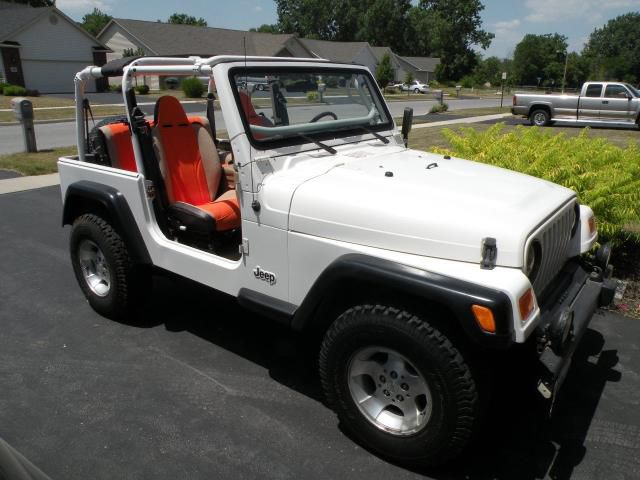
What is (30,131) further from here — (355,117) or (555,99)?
(555,99)

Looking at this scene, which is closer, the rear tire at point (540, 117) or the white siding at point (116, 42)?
the rear tire at point (540, 117)

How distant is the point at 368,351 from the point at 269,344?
137cm

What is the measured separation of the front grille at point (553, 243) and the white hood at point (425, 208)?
6 centimetres

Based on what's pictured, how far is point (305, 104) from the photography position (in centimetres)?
360

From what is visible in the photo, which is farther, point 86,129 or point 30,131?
point 30,131

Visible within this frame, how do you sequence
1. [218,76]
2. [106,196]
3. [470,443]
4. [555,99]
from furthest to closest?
[555,99] < [106,196] < [218,76] < [470,443]

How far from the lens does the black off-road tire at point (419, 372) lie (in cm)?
231

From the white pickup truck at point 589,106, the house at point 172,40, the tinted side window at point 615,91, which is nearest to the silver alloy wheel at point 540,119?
the white pickup truck at point 589,106

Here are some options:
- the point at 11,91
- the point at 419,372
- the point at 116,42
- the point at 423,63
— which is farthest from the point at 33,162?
the point at 423,63

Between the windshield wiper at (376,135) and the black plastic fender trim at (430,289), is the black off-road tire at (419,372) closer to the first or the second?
the black plastic fender trim at (430,289)

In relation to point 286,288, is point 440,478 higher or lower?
lower

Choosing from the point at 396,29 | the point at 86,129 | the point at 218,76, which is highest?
the point at 396,29

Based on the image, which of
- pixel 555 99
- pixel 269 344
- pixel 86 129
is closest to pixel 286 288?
pixel 269 344

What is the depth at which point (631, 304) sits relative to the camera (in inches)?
174
